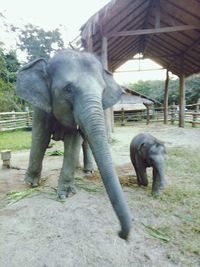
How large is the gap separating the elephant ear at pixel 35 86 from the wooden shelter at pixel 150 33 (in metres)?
4.69

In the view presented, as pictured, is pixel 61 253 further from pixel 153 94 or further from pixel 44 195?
pixel 153 94

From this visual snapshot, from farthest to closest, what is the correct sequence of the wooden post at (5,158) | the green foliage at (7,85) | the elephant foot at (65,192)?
the green foliage at (7,85)
the wooden post at (5,158)
the elephant foot at (65,192)

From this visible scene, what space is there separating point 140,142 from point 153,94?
3669 cm

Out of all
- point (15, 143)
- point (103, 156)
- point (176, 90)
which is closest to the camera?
point (103, 156)

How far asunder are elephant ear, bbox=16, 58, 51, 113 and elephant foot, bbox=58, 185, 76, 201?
109 centimetres

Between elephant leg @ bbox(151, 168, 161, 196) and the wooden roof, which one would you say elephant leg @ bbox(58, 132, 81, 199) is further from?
the wooden roof

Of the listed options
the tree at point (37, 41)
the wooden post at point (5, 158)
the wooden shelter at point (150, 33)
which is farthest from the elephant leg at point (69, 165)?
the tree at point (37, 41)

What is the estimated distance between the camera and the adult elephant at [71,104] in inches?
101

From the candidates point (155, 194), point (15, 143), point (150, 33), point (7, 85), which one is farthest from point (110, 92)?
point (7, 85)

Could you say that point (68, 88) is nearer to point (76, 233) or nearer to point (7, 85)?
point (76, 233)

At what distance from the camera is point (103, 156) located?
260cm

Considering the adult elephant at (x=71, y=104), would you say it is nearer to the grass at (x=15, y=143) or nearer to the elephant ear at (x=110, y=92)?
the elephant ear at (x=110, y=92)

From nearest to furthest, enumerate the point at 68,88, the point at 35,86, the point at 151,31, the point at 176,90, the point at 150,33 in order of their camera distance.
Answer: the point at 68,88 < the point at 35,86 < the point at 151,31 < the point at 150,33 < the point at 176,90

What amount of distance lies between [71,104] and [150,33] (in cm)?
706
